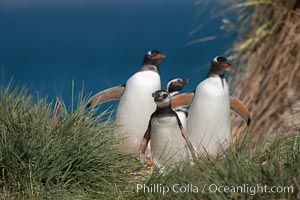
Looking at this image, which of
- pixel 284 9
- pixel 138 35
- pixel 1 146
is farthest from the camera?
pixel 138 35

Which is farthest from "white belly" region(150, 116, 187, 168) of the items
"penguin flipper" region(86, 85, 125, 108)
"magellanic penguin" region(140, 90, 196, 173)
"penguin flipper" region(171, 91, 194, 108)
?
"penguin flipper" region(86, 85, 125, 108)

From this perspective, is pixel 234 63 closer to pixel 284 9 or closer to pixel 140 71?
pixel 284 9

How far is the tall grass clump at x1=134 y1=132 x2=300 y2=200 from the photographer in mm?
3867

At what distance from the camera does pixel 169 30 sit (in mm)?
60156

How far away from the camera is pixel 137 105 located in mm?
5660

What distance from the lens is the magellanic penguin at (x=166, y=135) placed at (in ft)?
16.4

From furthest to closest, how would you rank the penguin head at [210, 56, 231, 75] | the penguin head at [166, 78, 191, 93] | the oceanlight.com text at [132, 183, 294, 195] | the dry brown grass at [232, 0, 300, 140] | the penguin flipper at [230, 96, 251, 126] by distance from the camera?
the dry brown grass at [232, 0, 300, 140] < the penguin head at [166, 78, 191, 93] < the penguin flipper at [230, 96, 251, 126] < the penguin head at [210, 56, 231, 75] < the oceanlight.com text at [132, 183, 294, 195]

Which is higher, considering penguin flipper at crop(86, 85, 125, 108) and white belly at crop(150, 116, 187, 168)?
penguin flipper at crop(86, 85, 125, 108)

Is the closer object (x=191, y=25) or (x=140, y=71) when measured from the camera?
(x=140, y=71)

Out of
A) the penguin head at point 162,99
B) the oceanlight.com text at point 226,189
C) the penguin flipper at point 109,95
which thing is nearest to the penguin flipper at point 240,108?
the penguin flipper at point 109,95

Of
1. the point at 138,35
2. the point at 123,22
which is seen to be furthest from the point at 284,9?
the point at 123,22

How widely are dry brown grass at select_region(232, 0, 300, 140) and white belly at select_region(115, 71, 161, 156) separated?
8.63 feet

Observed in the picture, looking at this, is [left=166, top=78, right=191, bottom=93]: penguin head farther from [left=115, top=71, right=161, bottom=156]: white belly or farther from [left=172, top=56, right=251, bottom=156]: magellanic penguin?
[left=172, top=56, right=251, bottom=156]: magellanic penguin

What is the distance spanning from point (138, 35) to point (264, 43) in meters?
50.6
